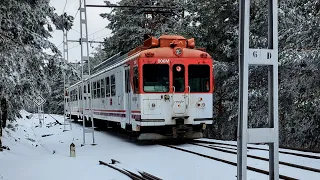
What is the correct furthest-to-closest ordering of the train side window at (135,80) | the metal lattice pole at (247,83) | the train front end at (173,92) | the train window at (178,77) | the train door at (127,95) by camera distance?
the train door at (127,95) → the train window at (178,77) → the train side window at (135,80) → the train front end at (173,92) → the metal lattice pole at (247,83)

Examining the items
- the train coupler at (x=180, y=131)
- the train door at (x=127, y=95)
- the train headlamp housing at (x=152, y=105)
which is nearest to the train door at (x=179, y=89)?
the train coupler at (x=180, y=131)

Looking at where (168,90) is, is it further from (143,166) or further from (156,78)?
(143,166)

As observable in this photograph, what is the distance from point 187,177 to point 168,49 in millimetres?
6118

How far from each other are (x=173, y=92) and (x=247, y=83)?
9.08 metres

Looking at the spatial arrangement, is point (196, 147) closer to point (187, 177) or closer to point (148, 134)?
point (148, 134)

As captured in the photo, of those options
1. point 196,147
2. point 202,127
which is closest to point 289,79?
point 202,127

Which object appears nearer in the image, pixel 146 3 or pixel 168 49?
pixel 168 49

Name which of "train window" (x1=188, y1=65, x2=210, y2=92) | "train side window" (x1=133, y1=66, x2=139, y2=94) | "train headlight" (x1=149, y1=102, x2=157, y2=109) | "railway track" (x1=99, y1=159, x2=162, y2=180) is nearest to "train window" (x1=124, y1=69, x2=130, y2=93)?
"train side window" (x1=133, y1=66, x2=139, y2=94)

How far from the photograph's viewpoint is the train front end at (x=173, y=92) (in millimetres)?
12000

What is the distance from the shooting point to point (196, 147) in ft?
38.1

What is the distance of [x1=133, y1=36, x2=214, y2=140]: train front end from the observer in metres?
12.0

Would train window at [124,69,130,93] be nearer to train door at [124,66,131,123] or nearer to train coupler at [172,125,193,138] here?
train door at [124,66,131,123]

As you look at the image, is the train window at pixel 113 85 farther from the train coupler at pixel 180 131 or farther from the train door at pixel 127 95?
the train coupler at pixel 180 131

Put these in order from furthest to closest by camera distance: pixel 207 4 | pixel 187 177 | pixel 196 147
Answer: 1. pixel 207 4
2. pixel 196 147
3. pixel 187 177
